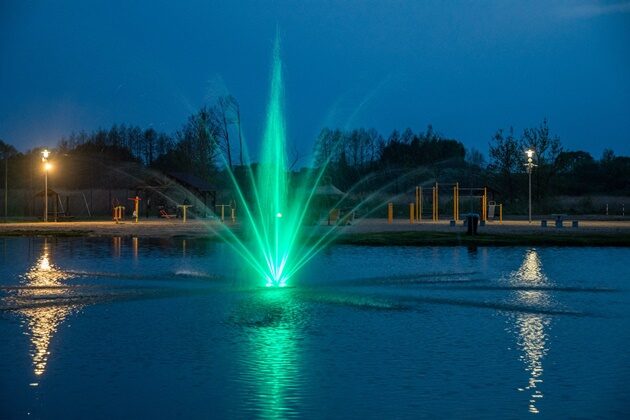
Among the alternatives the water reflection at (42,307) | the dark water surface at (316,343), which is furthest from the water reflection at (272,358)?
the water reflection at (42,307)

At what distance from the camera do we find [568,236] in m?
38.8

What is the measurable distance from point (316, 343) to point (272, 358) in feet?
4.10

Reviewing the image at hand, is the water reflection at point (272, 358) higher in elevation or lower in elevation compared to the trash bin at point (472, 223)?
lower

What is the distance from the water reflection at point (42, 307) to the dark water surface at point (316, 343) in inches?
2.0

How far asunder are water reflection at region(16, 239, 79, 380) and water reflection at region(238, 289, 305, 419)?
2.55 m

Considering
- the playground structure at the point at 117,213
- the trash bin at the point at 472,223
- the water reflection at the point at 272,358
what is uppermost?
the playground structure at the point at 117,213

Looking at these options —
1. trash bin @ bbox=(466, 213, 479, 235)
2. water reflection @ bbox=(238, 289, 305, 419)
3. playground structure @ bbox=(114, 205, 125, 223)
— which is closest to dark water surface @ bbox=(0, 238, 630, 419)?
water reflection @ bbox=(238, 289, 305, 419)

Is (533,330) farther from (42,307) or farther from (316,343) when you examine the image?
(42,307)

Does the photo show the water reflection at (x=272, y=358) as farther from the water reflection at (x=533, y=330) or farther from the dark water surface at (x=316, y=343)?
the water reflection at (x=533, y=330)

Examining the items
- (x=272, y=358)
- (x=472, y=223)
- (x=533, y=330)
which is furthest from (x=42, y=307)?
(x=472, y=223)

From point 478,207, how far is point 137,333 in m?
77.2

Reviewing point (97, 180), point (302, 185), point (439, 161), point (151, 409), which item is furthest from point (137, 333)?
point (439, 161)

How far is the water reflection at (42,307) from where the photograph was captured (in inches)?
474

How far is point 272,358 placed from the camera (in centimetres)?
1161
